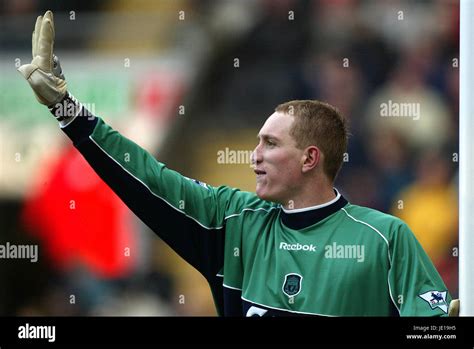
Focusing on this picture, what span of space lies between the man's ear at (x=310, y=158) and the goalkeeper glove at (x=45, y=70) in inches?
47.2

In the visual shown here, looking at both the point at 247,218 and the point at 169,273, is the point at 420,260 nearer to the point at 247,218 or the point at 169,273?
the point at 247,218

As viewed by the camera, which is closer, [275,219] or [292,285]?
[292,285]

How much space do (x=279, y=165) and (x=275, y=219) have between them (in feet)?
0.88

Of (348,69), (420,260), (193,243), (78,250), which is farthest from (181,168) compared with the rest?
(420,260)

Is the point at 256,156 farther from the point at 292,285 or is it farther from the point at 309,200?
the point at 292,285

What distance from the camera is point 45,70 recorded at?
3.76 m

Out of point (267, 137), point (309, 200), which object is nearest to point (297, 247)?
point (309, 200)

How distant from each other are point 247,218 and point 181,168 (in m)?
0.45

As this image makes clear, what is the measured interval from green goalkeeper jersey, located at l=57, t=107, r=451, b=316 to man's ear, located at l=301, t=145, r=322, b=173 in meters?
0.19

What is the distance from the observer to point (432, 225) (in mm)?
3848

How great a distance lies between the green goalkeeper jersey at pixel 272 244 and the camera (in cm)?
360

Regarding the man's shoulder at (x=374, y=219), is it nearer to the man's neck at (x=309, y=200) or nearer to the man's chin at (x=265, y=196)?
the man's neck at (x=309, y=200)

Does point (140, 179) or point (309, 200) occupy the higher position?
point (140, 179)

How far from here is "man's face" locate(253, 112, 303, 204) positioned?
12.3ft
